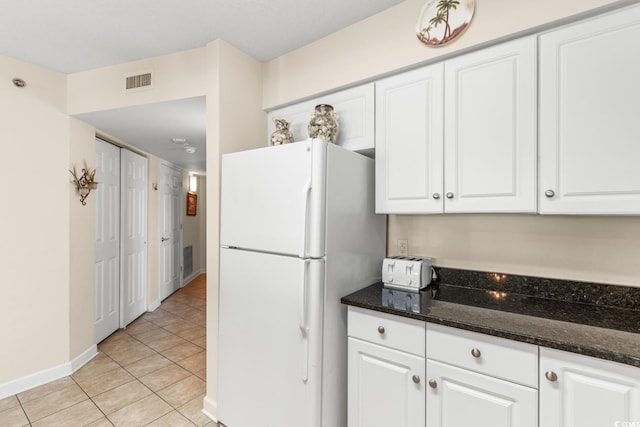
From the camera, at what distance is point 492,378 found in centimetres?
122

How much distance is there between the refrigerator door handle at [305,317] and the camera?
4.93 feet

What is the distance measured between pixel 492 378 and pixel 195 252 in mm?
5904

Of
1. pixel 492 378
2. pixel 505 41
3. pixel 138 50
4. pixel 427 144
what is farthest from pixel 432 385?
pixel 138 50

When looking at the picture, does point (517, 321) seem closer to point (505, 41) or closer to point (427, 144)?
point (427, 144)

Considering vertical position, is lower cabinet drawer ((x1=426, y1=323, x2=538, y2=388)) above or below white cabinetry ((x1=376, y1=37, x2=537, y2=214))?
below

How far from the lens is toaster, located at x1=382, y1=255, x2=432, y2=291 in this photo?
5.74 feet

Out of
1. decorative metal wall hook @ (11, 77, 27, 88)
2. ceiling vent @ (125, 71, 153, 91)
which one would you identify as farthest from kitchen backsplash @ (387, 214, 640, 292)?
decorative metal wall hook @ (11, 77, 27, 88)

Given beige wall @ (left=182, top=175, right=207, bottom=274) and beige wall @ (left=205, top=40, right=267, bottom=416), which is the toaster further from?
beige wall @ (left=182, top=175, right=207, bottom=274)

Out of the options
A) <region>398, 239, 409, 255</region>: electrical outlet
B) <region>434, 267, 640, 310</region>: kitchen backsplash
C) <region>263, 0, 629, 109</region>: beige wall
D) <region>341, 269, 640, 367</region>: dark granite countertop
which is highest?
<region>263, 0, 629, 109</region>: beige wall

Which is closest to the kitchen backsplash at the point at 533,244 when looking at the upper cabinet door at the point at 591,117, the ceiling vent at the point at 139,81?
the upper cabinet door at the point at 591,117

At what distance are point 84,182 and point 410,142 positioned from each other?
8.78 feet

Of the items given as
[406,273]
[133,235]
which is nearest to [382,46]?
[406,273]

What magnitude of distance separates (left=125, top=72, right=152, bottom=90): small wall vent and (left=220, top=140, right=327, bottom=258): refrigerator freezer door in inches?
39.4

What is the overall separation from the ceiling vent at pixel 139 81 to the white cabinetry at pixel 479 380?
2.46 m
